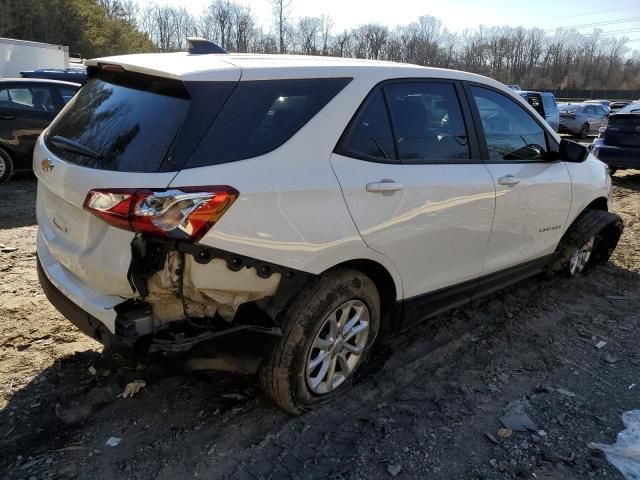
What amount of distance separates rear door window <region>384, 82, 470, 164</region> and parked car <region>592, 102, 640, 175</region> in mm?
7792

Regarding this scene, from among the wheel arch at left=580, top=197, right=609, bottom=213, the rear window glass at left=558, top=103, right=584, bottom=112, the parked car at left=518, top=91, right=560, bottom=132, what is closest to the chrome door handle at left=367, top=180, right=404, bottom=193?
the wheel arch at left=580, top=197, right=609, bottom=213

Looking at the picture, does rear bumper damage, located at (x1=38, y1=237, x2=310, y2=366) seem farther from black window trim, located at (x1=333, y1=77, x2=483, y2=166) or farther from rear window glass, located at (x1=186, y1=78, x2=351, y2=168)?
black window trim, located at (x1=333, y1=77, x2=483, y2=166)

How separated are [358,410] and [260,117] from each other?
1.67 m

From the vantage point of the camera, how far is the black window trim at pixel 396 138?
8.80 feet

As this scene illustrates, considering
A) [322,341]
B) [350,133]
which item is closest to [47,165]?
[350,133]

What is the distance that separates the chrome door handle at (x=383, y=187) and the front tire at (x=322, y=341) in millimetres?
449

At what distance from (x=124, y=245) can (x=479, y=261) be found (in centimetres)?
232

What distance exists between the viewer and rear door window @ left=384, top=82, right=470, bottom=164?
2992 mm

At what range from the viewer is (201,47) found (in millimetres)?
3053

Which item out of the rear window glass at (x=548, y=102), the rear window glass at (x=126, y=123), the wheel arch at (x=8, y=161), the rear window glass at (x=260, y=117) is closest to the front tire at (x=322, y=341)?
the rear window glass at (x=260, y=117)

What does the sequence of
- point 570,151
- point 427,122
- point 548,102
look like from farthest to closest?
point 548,102
point 570,151
point 427,122

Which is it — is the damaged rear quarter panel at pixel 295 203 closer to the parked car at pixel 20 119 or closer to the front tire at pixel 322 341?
the front tire at pixel 322 341

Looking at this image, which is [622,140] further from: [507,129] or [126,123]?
[126,123]

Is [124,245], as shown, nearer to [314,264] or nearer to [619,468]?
[314,264]
